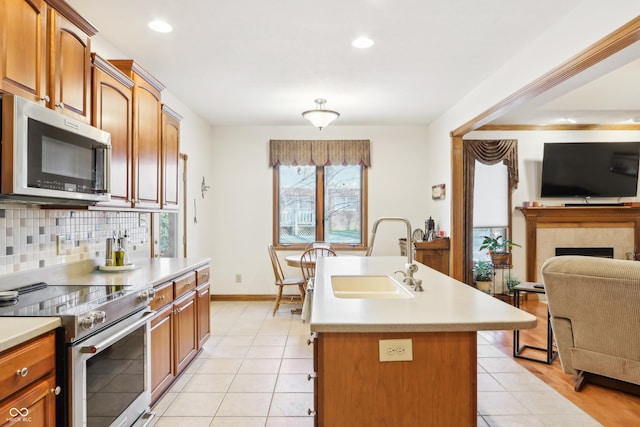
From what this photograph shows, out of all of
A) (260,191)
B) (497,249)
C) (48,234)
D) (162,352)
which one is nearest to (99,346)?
(162,352)

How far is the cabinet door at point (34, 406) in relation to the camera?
4.03 ft

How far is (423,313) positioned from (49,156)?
175 centimetres

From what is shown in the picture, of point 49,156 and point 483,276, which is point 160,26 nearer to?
point 49,156

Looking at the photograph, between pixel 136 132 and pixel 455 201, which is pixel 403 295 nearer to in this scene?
pixel 136 132

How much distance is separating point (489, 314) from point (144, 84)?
2.70 meters

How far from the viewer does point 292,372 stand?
10.2ft

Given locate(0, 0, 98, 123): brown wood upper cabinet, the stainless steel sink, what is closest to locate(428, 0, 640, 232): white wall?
the stainless steel sink

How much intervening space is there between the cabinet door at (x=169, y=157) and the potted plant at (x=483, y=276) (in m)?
4.10

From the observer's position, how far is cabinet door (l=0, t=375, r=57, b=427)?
4.03 feet

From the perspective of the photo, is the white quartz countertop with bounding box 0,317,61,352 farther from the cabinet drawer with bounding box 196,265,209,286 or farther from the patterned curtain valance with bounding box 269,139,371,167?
the patterned curtain valance with bounding box 269,139,371,167

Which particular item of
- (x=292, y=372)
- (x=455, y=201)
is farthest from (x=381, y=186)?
(x=292, y=372)

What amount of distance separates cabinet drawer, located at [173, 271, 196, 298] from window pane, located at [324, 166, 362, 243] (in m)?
2.89

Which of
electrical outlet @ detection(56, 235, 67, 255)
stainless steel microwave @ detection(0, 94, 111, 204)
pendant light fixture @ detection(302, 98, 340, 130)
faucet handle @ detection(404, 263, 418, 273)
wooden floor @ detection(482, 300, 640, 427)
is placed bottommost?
wooden floor @ detection(482, 300, 640, 427)

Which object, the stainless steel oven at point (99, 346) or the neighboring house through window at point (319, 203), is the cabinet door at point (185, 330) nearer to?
the stainless steel oven at point (99, 346)
